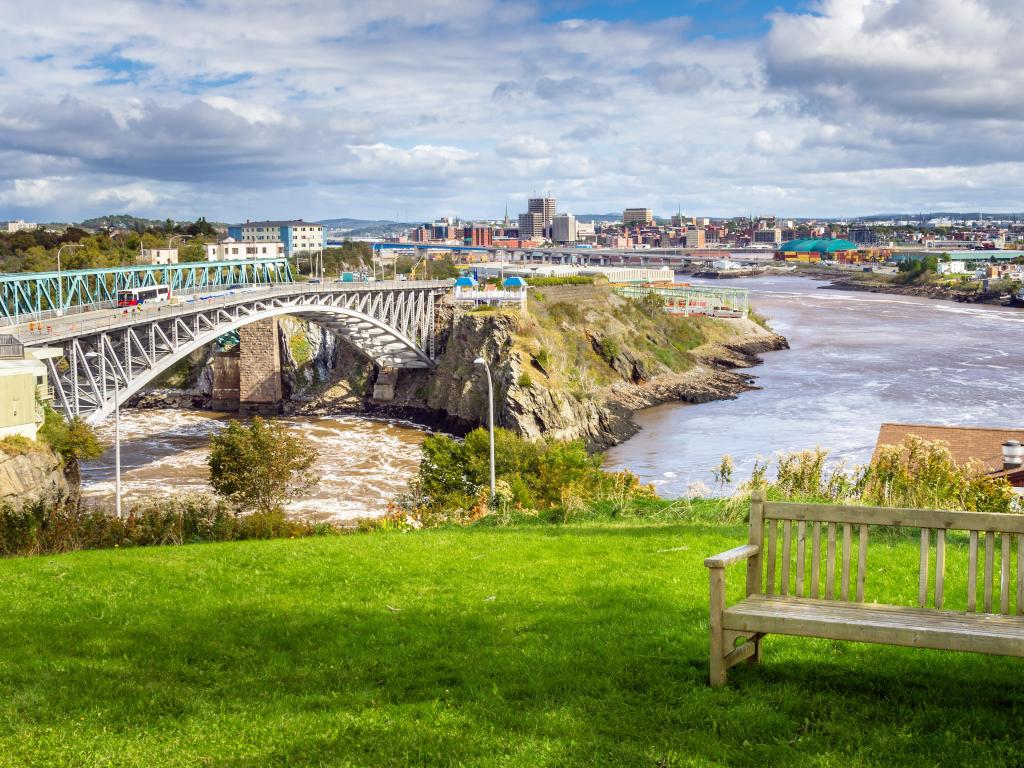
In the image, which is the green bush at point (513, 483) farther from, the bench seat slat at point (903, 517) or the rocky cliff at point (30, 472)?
the rocky cliff at point (30, 472)

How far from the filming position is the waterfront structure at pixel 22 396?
25.4 m

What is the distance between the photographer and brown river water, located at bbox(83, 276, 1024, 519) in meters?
35.0

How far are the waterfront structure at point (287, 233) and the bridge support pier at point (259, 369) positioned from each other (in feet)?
238

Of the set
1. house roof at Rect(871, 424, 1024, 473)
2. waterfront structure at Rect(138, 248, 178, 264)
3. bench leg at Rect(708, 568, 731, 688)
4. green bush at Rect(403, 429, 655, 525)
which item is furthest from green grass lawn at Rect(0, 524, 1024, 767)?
waterfront structure at Rect(138, 248, 178, 264)

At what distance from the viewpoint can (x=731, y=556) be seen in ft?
18.3

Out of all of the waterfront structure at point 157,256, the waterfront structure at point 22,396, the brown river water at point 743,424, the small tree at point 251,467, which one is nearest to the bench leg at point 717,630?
the brown river water at point 743,424

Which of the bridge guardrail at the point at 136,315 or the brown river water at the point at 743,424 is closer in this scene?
the bridge guardrail at the point at 136,315

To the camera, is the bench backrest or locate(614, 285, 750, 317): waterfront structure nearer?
the bench backrest

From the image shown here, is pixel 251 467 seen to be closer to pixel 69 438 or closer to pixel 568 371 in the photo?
pixel 69 438

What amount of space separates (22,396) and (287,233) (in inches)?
4255

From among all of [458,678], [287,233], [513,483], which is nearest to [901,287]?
[287,233]

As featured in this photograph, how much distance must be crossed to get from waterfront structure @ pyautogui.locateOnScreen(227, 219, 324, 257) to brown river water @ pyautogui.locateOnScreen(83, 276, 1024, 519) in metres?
73.8

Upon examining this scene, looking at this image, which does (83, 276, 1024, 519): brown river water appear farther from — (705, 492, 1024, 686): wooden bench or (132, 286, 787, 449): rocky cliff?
(705, 492, 1024, 686): wooden bench

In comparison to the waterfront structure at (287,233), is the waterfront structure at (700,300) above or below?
below
